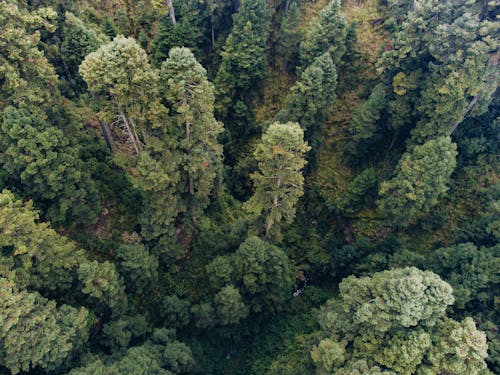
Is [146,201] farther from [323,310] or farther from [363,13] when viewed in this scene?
[363,13]

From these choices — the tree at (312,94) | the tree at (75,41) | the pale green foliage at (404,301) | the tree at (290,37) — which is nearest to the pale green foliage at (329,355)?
the pale green foliage at (404,301)

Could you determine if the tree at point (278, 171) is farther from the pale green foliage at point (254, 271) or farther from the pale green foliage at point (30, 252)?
the pale green foliage at point (30, 252)

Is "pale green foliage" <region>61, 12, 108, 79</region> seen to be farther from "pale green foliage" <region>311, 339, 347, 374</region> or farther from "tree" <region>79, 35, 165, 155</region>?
"pale green foliage" <region>311, 339, 347, 374</region>

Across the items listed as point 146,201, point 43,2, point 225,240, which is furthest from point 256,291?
point 43,2

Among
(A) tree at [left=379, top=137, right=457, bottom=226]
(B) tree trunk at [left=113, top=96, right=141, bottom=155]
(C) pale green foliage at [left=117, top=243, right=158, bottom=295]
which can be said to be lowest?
(C) pale green foliage at [left=117, top=243, right=158, bottom=295]

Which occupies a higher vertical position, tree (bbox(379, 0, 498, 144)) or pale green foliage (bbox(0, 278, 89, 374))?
tree (bbox(379, 0, 498, 144))

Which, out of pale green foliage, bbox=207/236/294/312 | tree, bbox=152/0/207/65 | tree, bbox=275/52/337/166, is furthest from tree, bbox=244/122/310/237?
tree, bbox=152/0/207/65
